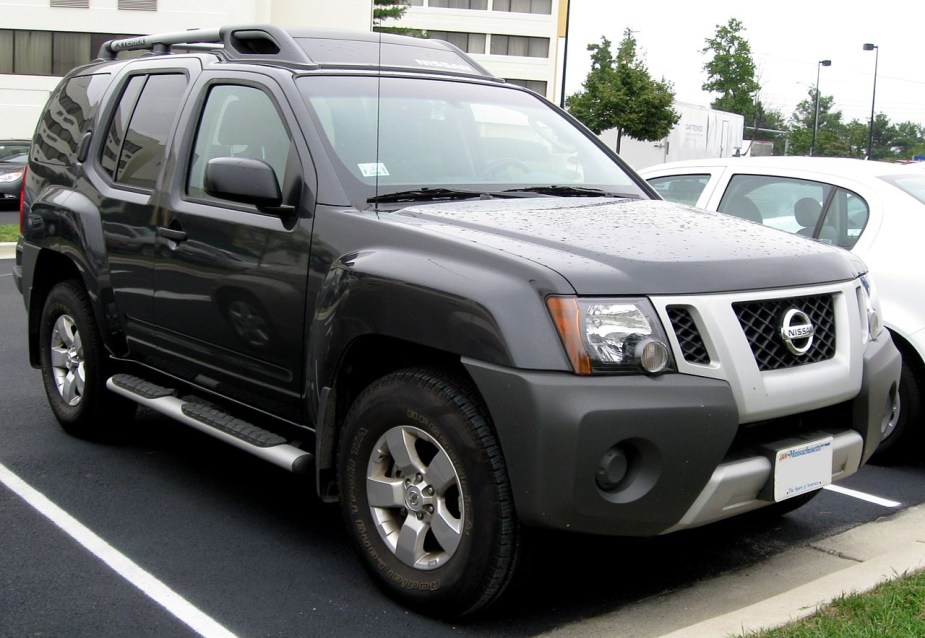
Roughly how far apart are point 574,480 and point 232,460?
2.93 m

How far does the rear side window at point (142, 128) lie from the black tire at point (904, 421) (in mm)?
3886

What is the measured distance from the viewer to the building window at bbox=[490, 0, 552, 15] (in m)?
74.8

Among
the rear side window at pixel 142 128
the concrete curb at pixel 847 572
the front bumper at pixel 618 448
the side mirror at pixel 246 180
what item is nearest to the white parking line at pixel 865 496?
the concrete curb at pixel 847 572

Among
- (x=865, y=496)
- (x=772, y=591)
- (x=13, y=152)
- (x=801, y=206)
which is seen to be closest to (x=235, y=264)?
(x=772, y=591)

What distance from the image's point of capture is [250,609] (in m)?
3.85

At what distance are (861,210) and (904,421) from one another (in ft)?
3.89

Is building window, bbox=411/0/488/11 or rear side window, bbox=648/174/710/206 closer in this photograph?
rear side window, bbox=648/174/710/206

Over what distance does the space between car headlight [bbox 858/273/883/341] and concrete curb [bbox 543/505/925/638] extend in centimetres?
86

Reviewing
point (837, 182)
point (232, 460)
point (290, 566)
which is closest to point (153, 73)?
point (232, 460)

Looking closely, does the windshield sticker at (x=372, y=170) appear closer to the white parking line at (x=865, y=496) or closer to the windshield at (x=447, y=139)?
the windshield at (x=447, y=139)

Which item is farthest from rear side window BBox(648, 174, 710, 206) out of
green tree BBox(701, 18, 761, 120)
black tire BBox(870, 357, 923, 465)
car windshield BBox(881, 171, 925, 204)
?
green tree BBox(701, 18, 761, 120)

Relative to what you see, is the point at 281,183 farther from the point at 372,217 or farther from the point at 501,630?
the point at 501,630

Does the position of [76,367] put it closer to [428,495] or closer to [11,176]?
[428,495]

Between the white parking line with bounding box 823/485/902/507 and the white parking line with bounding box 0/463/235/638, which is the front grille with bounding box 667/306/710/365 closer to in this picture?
the white parking line with bounding box 0/463/235/638
